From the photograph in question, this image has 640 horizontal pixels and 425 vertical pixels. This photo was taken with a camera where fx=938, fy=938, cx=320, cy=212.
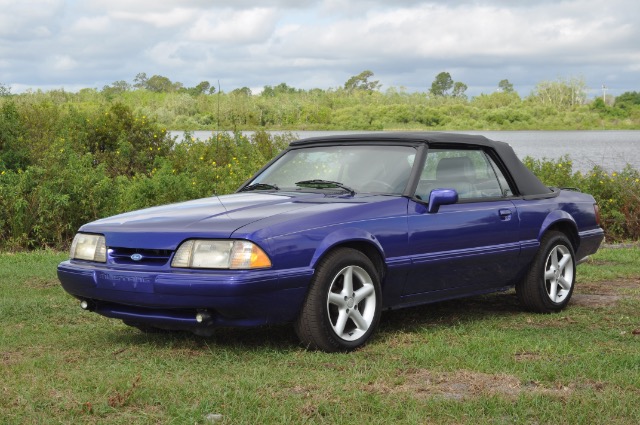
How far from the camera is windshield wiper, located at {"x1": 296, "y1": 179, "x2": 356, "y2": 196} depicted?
697 centimetres

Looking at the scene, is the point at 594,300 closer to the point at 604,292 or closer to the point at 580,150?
the point at 604,292

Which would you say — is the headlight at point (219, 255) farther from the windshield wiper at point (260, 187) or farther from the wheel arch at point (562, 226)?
the wheel arch at point (562, 226)

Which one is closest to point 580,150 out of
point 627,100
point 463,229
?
point 463,229

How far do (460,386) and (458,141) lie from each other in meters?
2.93

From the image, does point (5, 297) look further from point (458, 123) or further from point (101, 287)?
point (458, 123)

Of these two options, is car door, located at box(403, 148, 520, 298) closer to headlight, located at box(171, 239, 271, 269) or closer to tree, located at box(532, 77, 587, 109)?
headlight, located at box(171, 239, 271, 269)

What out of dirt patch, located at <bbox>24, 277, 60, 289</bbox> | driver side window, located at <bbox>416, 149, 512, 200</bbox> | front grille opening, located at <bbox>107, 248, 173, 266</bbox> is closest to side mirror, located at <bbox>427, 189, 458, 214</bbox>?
driver side window, located at <bbox>416, 149, 512, 200</bbox>

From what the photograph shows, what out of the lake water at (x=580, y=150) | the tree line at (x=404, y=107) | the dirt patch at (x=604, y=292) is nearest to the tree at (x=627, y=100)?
the tree line at (x=404, y=107)

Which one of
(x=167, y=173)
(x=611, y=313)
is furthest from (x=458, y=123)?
(x=611, y=313)

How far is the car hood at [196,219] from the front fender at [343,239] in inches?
9.6

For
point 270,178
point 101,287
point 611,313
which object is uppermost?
point 270,178

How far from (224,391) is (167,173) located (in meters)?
10.2

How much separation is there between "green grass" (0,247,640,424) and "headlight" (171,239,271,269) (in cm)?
61

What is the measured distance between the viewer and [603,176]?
17766 millimetres
